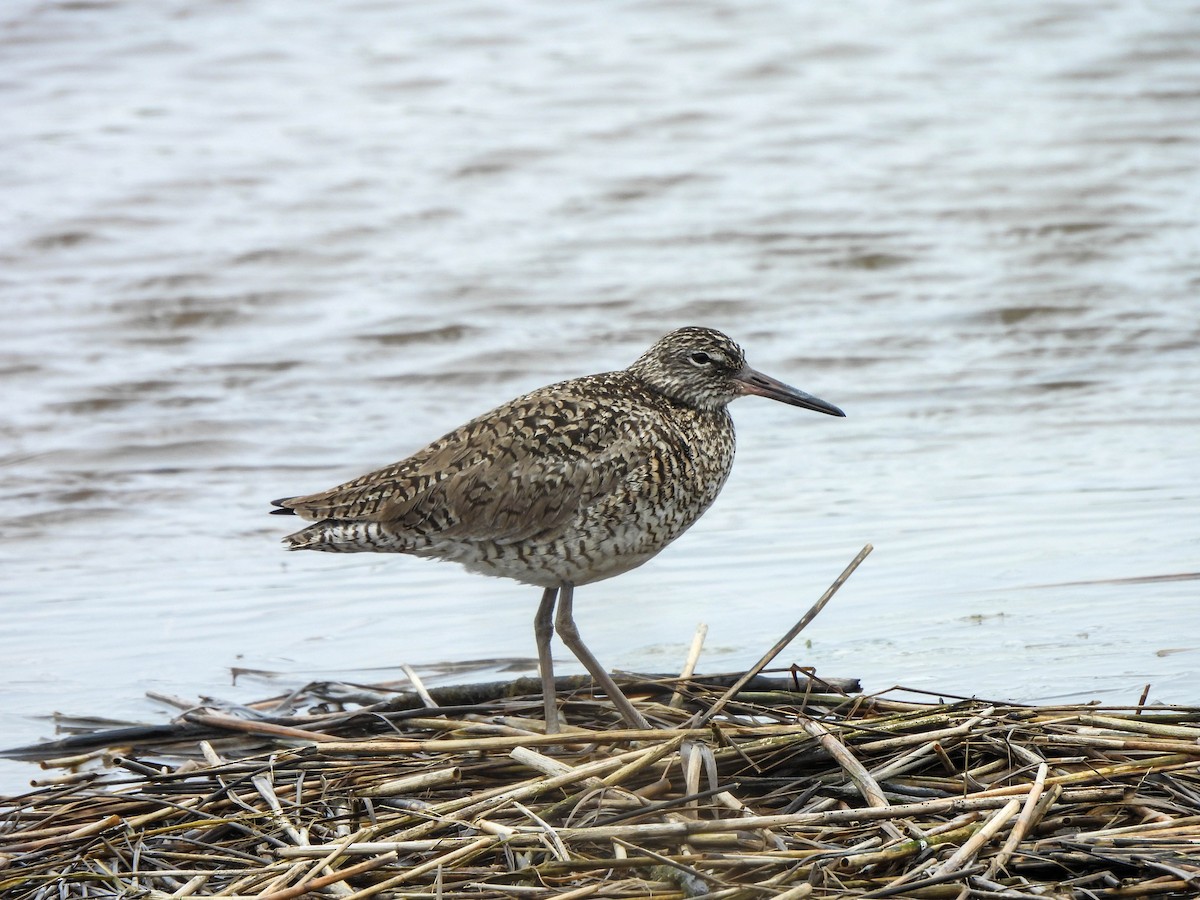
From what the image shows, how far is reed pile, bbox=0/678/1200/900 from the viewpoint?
4035mm

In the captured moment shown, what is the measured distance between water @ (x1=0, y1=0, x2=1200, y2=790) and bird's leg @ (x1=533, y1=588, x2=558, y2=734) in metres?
0.53

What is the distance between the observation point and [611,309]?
11688mm

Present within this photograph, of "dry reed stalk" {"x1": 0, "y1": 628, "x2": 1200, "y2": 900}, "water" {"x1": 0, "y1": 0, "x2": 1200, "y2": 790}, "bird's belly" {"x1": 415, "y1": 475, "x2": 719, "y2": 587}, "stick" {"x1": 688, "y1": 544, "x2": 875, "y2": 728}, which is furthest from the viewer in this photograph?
"water" {"x1": 0, "y1": 0, "x2": 1200, "y2": 790}

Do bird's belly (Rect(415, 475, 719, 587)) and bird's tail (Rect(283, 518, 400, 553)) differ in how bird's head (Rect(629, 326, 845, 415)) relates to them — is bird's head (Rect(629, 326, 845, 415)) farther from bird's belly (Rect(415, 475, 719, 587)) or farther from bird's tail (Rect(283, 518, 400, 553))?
bird's tail (Rect(283, 518, 400, 553))

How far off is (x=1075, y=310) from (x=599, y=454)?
6.66 meters

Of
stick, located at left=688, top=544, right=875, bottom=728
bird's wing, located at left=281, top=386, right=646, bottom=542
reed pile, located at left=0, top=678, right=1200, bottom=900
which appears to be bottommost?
reed pile, located at left=0, top=678, right=1200, bottom=900

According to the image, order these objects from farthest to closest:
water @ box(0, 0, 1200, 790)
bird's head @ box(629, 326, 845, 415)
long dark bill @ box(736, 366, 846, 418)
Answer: water @ box(0, 0, 1200, 790)
long dark bill @ box(736, 366, 846, 418)
bird's head @ box(629, 326, 845, 415)

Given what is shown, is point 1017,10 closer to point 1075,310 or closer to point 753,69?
point 753,69

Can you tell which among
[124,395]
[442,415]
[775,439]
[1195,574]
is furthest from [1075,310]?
[124,395]

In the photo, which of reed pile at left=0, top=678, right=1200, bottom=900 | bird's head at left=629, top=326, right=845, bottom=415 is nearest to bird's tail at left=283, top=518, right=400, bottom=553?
reed pile at left=0, top=678, right=1200, bottom=900

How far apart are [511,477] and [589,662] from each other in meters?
0.65

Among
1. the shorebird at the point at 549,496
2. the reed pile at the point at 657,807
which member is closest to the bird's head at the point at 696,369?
the shorebird at the point at 549,496

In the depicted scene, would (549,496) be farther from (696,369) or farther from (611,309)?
(611,309)

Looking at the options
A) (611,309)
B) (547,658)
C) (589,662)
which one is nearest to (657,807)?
(589,662)
